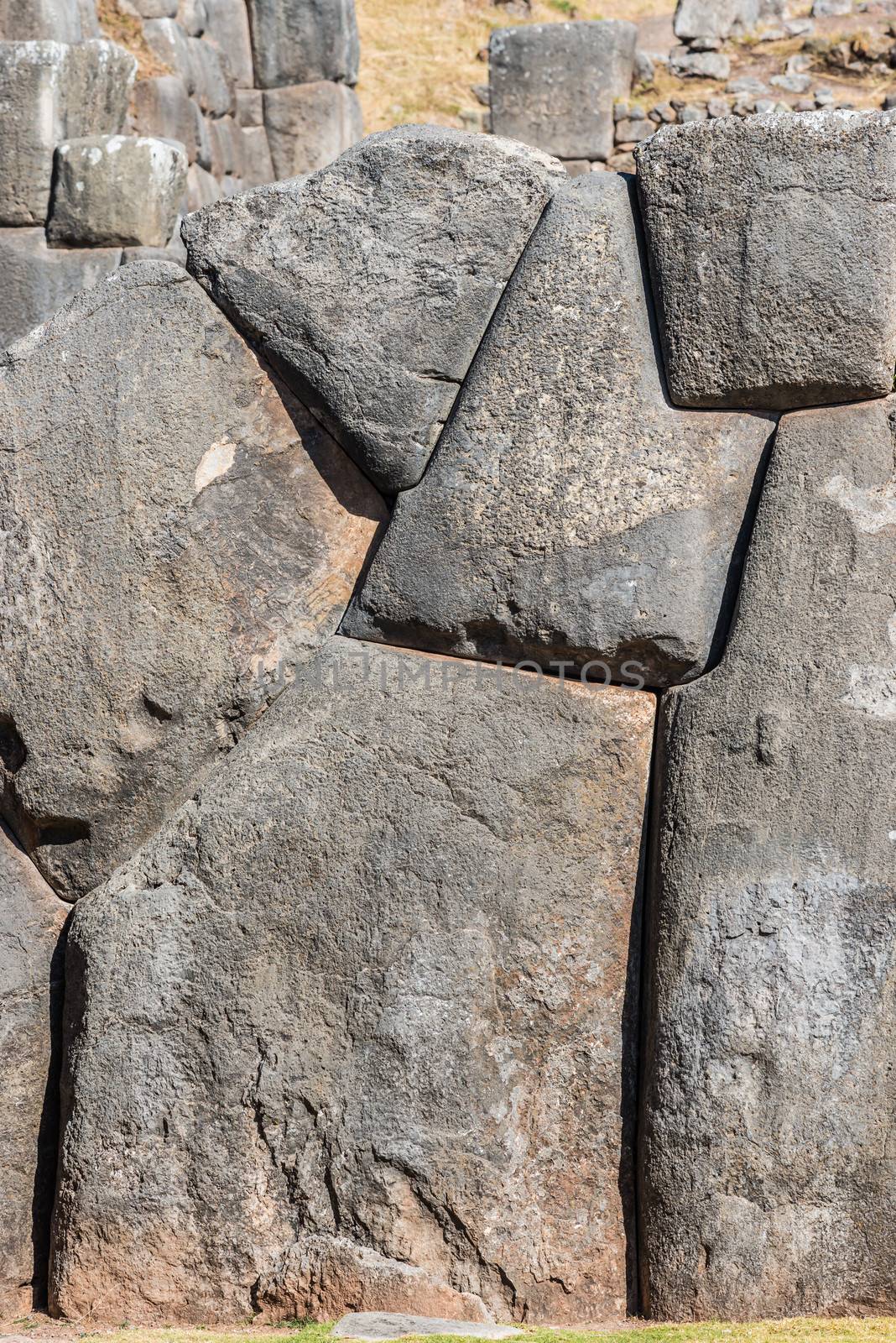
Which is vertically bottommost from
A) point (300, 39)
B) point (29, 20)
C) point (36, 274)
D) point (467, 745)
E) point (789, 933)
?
point (36, 274)

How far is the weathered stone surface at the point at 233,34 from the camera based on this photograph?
9.90m

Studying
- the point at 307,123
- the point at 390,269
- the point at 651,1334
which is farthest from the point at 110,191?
the point at 651,1334

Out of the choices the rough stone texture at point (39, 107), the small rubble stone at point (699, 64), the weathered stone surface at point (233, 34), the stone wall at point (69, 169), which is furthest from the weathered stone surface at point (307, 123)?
the rough stone texture at point (39, 107)

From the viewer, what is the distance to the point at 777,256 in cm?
243

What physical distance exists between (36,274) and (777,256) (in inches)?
183

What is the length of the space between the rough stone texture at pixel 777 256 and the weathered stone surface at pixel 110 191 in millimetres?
4242

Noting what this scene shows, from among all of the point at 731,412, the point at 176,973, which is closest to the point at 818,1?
the point at 731,412

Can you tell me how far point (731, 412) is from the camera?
2.54 m

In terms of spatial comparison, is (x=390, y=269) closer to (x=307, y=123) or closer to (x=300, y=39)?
(x=307, y=123)

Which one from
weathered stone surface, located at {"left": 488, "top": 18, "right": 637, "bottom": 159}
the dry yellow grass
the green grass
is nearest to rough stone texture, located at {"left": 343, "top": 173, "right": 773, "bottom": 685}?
the green grass

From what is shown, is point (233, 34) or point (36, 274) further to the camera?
point (233, 34)

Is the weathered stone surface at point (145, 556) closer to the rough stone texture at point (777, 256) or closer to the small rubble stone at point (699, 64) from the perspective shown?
the rough stone texture at point (777, 256)

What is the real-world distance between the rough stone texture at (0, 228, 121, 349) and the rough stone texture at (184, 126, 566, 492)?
3791 millimetres

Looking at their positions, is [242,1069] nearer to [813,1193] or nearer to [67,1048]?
[67,1048]
